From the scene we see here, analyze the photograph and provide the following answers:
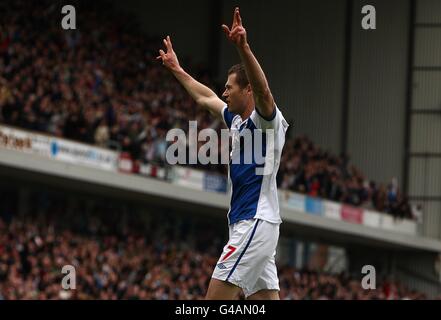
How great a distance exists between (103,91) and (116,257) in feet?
17.4

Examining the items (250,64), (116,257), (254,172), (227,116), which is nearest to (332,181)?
(116,257)

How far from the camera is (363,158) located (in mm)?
42312

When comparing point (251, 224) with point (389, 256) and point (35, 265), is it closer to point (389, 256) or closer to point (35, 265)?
point (35, 265)

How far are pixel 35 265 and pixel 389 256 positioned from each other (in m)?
22.4

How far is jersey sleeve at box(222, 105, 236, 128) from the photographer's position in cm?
866

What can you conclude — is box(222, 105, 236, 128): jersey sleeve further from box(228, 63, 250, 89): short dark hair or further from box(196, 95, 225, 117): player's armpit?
box(228, 63, 250, 89): short dark hair

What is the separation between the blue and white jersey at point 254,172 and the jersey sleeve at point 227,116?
0.71 ft

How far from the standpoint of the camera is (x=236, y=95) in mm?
8297

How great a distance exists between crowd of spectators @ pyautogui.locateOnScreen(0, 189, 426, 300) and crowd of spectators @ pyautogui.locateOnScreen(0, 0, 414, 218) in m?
2.30

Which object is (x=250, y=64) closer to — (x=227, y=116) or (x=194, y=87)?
(x=227, y=116)

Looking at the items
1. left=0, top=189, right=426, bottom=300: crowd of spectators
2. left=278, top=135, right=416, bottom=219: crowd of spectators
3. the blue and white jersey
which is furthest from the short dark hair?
left=278, top=135, right=416, bottom=219: crowd of spectators

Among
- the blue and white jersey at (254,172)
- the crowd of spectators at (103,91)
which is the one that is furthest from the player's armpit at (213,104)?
the crowd of spectators at (103,91)

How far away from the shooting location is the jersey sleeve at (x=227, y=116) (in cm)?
866
